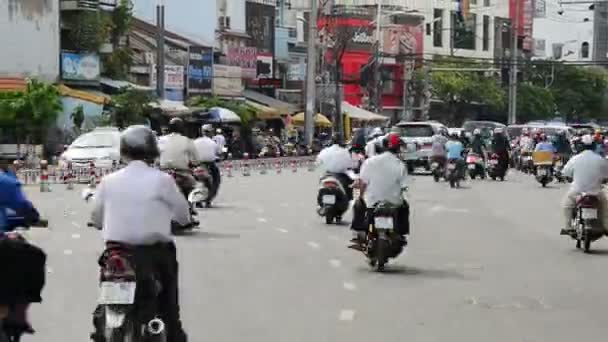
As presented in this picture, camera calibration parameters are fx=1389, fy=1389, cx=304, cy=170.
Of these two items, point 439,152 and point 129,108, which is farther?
point 129,108

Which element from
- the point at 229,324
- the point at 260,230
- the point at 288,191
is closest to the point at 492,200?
the point at 288,191

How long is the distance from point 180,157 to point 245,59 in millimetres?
47794

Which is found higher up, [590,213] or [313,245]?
[590,213]

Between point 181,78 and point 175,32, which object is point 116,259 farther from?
point 175,32

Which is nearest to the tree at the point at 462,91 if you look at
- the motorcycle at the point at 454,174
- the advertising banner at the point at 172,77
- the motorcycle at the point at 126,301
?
the advertising banner at the point at 172,77

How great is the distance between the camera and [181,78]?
59500 mm

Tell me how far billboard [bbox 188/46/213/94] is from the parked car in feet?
55.3

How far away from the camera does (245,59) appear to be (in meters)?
69.1

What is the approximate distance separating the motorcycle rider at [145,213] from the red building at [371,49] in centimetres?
7160

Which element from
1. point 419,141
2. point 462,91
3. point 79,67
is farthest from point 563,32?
point 419,141

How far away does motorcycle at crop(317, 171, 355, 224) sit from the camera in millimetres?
23797

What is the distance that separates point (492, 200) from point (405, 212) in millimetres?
16103

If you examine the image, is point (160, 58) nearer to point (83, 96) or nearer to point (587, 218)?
point (83, 96)

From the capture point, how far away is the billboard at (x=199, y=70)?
2457 inches
